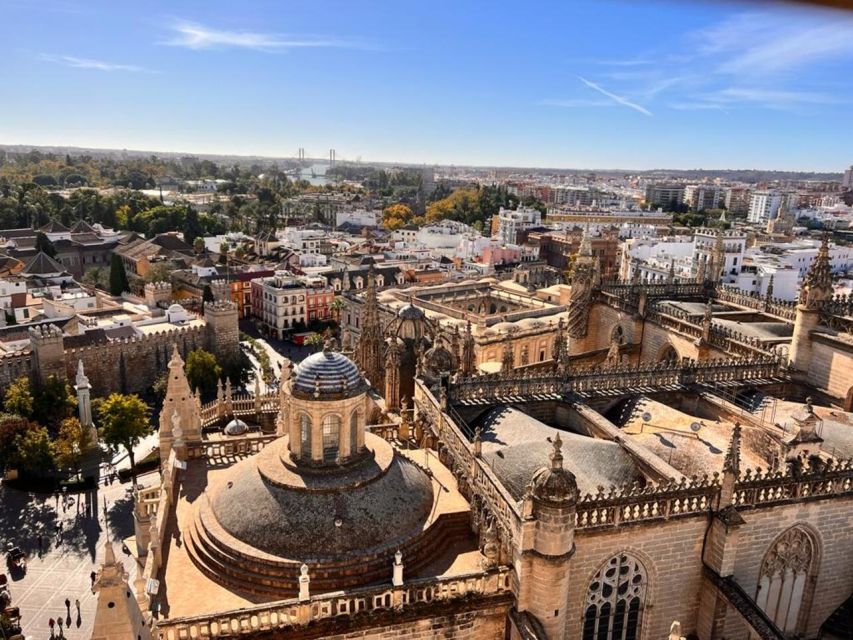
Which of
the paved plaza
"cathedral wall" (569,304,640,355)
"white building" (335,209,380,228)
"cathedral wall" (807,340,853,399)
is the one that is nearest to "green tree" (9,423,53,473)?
the paved plaza

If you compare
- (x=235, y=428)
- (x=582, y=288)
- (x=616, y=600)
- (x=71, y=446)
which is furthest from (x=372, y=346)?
(x=71, y=446)

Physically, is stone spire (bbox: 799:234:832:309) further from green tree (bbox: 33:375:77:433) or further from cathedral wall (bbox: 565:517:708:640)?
green tree (bbox: 33:375:77:433)

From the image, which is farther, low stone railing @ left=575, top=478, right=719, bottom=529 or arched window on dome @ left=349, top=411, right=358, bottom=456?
arched window on dome @ left=349, top=411, right=358, bottom=456

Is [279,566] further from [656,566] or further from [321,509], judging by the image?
[656,566]

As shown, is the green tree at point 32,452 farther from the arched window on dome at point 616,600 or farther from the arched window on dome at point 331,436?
the arched window on dome at point 616,600

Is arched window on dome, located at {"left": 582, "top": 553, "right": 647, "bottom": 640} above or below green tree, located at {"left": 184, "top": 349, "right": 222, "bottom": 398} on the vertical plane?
above

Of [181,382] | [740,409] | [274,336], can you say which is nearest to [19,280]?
[274,336]
